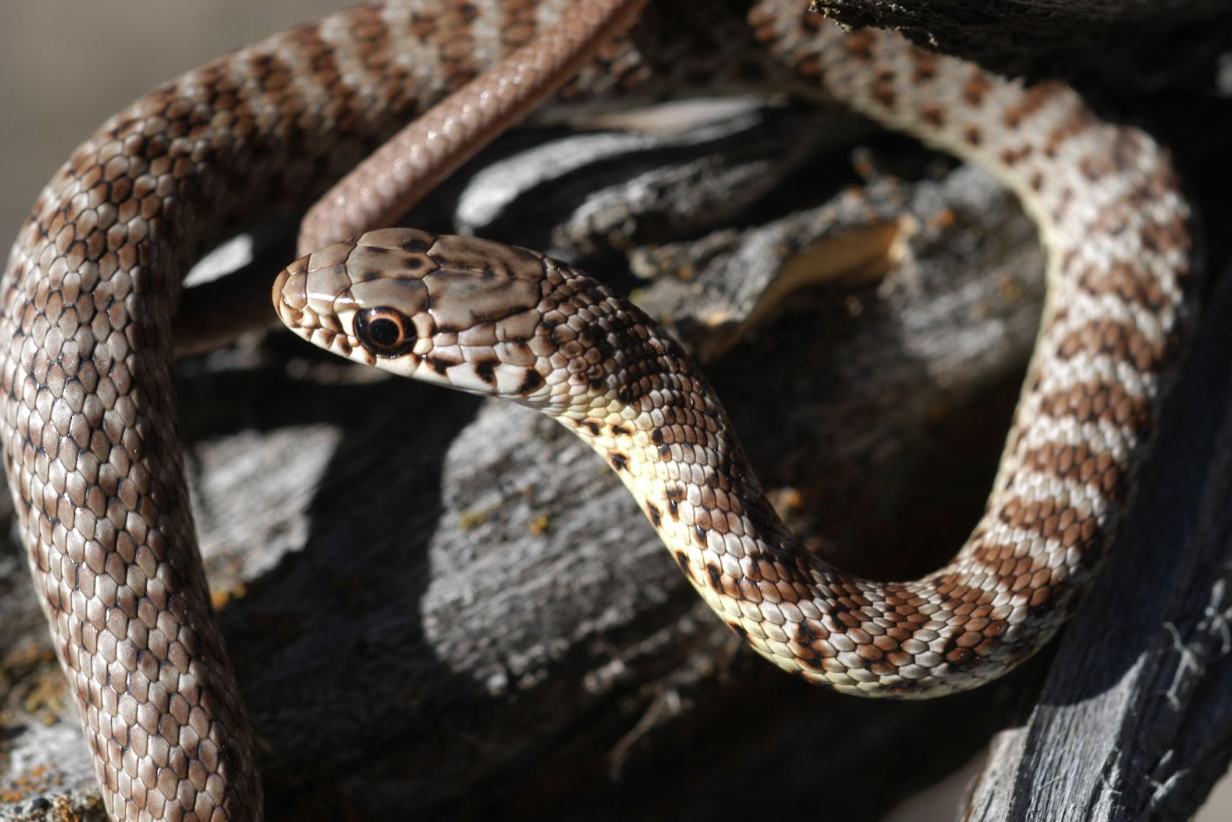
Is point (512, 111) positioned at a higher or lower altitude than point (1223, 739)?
higher

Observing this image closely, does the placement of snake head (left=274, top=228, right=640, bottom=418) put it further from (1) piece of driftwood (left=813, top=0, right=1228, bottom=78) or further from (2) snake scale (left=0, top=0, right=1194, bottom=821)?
(1) piece of driftwood (left=813, top=0, right=1228, bottom=78)

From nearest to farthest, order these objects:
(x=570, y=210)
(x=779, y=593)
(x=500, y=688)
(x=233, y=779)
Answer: (x=233, y=779) < (x=779, y=593) < (x=500, y=688) < (x=570, y=210)

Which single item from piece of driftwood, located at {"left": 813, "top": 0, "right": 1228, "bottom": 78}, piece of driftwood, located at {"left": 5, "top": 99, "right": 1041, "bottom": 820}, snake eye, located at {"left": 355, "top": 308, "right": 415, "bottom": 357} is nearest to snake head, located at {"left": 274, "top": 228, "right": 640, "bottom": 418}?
snake eye, located at {"left": 355, "top": 308, "right": 415, "bottom": 357}

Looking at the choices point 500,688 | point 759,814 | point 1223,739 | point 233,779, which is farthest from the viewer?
point 759,814

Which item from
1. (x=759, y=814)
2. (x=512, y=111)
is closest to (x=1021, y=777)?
(x=759, y=814)

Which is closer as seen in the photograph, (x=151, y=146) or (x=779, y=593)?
(x=779, y=593)

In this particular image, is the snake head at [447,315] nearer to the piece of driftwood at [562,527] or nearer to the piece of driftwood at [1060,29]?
the piece of driftwood at [562,527]

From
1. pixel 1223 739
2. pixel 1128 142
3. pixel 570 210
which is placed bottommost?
pixel 1223 739

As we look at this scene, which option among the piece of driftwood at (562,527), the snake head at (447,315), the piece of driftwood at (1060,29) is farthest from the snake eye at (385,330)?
the piece of driftwood at (1060,29)

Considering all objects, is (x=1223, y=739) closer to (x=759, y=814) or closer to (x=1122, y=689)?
(x=1122, y=689)
